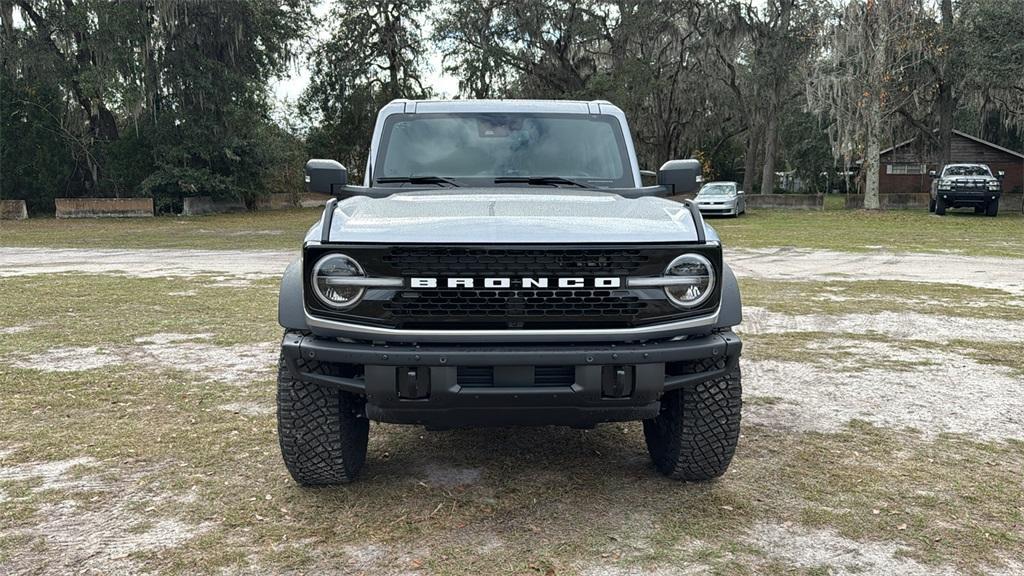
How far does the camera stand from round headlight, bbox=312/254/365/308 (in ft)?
10.7

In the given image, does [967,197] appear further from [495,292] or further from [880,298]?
[495,292]

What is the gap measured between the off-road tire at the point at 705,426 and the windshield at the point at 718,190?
28.4 meters

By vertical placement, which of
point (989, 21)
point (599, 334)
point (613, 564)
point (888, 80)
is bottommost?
point (613, 564)

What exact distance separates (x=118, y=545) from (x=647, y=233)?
243 centimetres

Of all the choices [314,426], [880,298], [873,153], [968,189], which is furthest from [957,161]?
[314,426]

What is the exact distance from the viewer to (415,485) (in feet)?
12.7

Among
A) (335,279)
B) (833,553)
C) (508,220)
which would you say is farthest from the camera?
(508,220)

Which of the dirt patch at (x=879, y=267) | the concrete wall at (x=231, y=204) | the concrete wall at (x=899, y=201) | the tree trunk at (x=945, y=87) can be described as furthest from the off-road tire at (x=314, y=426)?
the concrete wall at (x=899, y=201)

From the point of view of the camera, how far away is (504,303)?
323cm

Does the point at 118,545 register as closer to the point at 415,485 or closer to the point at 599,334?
the point at 415,485

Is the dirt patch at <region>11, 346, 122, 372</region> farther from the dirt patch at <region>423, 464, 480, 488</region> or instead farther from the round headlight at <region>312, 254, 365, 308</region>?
the round headlight at <region>312, 254, 365, 308</region>

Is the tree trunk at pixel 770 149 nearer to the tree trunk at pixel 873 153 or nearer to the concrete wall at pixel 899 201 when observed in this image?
the concrete wall at pixel 899 201

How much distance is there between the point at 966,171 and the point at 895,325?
24.0 metres

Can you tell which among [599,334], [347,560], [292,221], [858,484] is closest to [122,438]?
[347,560]
